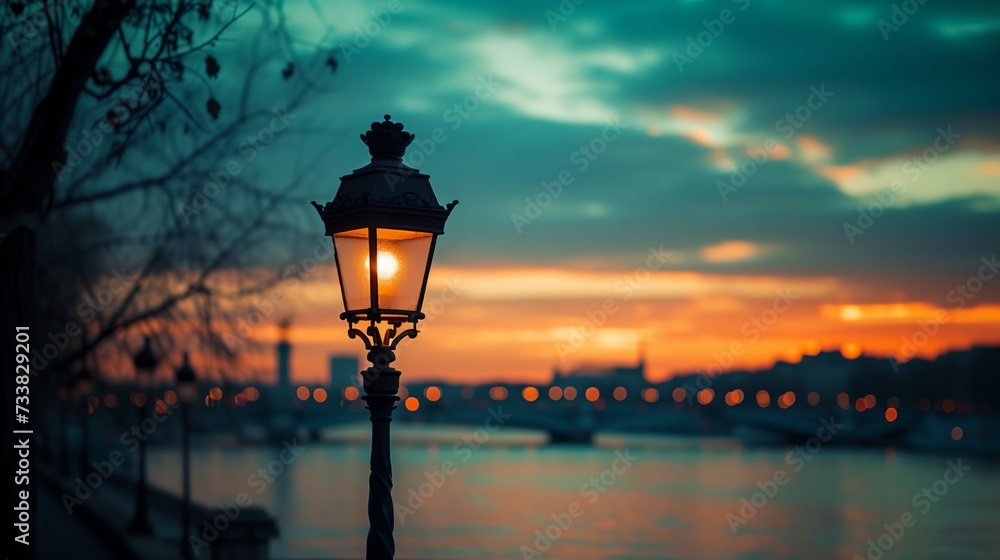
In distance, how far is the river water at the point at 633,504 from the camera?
37.3m

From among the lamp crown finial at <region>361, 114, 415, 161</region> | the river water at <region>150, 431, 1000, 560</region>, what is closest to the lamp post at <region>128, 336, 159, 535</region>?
the lamp crown finial at <region>361, 114, 415, 161</region>

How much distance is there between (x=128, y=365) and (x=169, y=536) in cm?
656

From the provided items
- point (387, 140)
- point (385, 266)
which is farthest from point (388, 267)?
point (387, 140)

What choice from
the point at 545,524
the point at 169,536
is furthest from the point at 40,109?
the point at 545,524

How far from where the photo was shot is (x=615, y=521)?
45.1 metres

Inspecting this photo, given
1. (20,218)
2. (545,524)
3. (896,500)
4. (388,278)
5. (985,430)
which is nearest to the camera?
(388,278)

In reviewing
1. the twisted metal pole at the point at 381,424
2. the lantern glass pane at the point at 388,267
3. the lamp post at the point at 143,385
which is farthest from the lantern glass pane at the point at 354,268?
the lamp post at the point at 143,385

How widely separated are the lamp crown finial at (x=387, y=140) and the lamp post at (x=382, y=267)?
0.15 metres

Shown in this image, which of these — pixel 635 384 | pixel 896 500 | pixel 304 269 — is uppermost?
pixel 635 384

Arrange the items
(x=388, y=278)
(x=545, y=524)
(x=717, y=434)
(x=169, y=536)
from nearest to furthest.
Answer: (x=388, y=278)
(x=169, y=536)
(x=545, y=524)
(x=717, y=434)

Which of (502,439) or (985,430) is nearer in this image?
(985,430)

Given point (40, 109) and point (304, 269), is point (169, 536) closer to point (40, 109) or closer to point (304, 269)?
point (304, 269)

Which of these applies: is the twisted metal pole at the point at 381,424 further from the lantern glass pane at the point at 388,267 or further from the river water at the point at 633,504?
the river water at the point at 633,504

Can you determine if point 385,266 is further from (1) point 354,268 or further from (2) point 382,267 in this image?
(1) point 354,268
